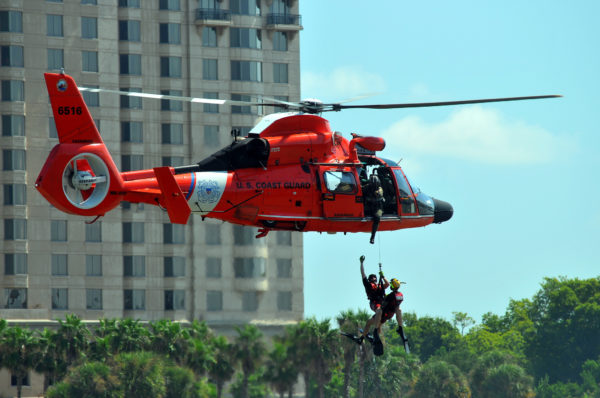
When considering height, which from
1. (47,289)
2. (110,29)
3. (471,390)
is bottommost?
(471,390)

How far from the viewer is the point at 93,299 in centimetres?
12006

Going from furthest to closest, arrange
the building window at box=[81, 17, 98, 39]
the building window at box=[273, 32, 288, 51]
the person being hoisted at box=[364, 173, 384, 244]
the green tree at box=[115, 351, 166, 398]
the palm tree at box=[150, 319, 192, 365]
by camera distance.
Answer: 1. the building window at box=[273, 32, 288, 51]
2. the building window at box=[81, 17, 98, 39]
3. the palm tree at box=[150, 319, 192, 365]
4. the green tree at box=[115, 351, 166, 398]
5. the person being hoisted at box=[364, 173, 384, 244]

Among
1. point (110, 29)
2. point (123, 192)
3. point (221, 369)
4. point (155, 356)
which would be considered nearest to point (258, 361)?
point (221, 369)

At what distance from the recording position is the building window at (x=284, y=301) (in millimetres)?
123000

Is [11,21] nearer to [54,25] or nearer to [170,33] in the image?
[54,25]

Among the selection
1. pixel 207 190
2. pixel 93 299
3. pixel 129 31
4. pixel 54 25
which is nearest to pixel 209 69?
pixel 129 31

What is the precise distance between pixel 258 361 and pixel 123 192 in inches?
2757

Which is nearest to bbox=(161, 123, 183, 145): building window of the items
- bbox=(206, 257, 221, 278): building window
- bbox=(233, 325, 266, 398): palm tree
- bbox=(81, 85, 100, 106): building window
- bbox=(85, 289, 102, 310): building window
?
bbox=(81, 85, 100, 106): building window

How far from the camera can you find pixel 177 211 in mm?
43188

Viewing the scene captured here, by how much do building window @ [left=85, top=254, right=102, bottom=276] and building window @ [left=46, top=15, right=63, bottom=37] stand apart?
844 inches

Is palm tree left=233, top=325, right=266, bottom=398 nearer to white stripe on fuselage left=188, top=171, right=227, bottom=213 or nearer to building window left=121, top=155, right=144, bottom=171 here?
building window left=121, top=155, right=144, bottom=171

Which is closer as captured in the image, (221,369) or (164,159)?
(221,369)

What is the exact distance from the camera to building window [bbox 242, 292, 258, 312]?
397 ft

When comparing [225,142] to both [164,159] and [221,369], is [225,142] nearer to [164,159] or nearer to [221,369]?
[164,159]
